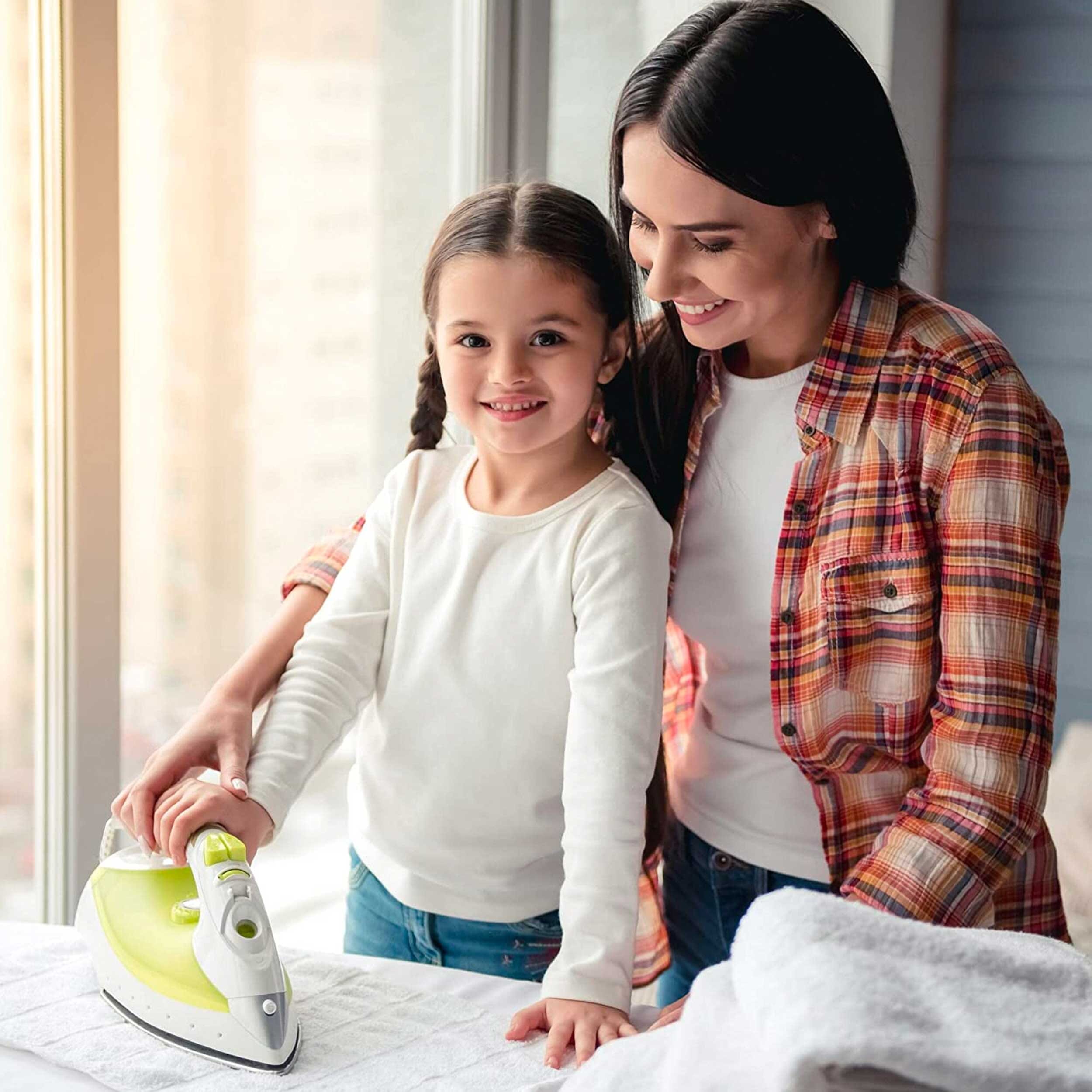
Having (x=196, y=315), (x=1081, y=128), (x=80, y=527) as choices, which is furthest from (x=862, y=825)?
(x=1081, y=128)

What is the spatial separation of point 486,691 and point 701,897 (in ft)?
1.14

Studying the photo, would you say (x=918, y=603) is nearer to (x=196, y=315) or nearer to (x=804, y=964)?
(x=804, y=964)

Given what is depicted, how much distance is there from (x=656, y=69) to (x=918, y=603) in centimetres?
53

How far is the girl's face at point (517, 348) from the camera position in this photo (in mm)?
1206

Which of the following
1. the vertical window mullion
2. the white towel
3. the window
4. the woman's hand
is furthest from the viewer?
the window

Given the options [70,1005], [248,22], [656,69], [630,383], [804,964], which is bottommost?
[70,1005]

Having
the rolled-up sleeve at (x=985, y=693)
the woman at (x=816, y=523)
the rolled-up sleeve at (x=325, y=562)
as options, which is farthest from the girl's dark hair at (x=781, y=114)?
the rolled-up sleeve at (x=325, y=562)

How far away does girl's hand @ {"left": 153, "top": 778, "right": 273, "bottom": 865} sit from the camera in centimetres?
105

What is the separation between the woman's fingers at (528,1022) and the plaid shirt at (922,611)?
0.29 meters

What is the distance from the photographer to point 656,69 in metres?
1.17

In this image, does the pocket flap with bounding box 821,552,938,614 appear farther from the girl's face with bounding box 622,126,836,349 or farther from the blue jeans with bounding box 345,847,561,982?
the blue jeans with bounding box 345,847,561,982

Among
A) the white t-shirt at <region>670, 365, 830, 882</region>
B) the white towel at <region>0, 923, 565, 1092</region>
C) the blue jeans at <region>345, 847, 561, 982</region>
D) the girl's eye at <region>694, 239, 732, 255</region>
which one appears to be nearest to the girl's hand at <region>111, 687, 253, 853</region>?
the white towel at <region>0, 923, 565, 1092</region>

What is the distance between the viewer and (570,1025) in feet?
3.30

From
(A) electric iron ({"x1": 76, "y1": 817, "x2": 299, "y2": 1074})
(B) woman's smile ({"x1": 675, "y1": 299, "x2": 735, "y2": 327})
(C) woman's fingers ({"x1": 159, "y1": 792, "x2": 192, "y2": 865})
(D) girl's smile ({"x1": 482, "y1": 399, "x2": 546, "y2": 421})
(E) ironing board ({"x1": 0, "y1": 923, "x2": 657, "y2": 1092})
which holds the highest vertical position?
(B) woman's smile ({"x1": 675, "y1": 299, "x2": 735, "y2": 327})
